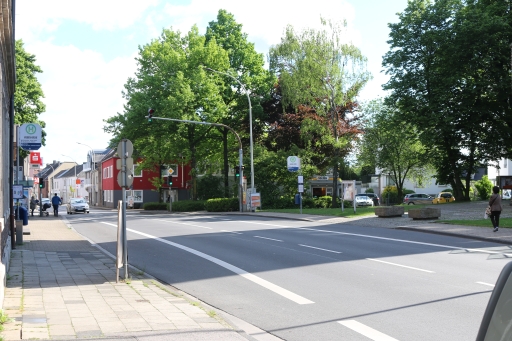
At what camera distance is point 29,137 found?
2147 centimetres

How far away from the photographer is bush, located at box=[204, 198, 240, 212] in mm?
47719

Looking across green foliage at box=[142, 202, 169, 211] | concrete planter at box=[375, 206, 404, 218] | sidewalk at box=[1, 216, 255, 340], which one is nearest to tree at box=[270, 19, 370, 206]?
concrete planter at box=[375, 206, 404, 218]

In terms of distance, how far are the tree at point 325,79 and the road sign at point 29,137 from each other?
2557 cm

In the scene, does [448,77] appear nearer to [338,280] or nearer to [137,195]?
[338,280]

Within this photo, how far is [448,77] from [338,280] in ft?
109

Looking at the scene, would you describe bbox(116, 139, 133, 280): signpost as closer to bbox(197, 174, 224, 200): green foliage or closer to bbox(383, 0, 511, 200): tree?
bbox(383, 0, 511, 200): tree

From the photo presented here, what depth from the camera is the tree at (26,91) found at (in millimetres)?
48531

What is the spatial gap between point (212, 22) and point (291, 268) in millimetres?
45749

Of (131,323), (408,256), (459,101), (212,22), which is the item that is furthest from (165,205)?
(131,323)

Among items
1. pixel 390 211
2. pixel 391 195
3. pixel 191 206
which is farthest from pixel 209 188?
pixel 390 211

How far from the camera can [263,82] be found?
2082 inches

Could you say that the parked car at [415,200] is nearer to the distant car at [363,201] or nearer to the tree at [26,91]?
the distant car at [363,201]

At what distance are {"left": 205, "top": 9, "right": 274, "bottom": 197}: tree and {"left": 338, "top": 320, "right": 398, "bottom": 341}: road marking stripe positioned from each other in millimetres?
43860

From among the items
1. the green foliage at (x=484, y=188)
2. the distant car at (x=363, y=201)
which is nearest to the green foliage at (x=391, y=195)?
the distant car at (x=363, y=201)
